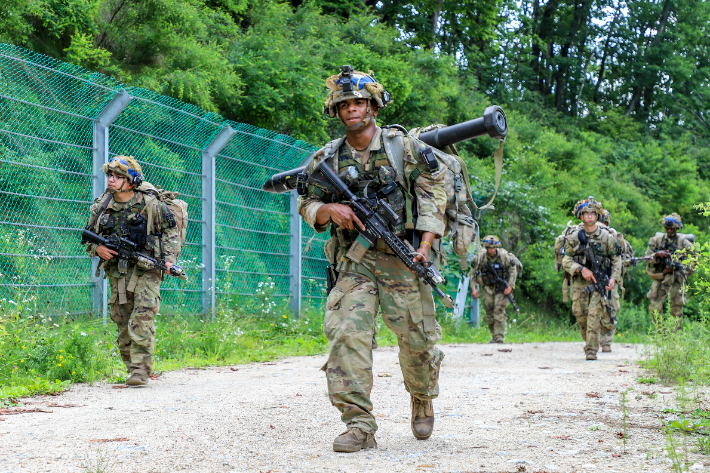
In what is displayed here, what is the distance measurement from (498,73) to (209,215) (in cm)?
2303

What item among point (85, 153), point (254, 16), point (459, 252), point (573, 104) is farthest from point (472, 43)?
point (459, 252)

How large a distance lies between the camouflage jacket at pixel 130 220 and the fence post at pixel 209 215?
121 inches

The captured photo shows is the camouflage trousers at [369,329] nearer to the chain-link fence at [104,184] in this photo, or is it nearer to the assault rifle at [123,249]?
the assault rifle at [123,249]

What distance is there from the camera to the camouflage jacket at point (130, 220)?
6.98m

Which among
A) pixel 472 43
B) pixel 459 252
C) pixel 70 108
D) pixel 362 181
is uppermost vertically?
pixel 472 43

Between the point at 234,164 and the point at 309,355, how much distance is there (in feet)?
9.02

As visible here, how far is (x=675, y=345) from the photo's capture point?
765cm

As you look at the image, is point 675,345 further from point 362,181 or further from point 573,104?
point 573,104

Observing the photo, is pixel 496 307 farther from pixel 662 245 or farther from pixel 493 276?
pixel 662 245

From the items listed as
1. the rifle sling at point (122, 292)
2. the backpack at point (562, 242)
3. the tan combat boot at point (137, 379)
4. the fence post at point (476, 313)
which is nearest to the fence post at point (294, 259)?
the backpack at point (562, 242)

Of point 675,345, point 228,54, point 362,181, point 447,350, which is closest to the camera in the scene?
point 362,181

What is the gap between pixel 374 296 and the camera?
14.3 ft

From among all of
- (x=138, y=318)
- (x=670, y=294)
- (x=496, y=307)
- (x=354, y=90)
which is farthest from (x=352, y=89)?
(x=670, y=294)

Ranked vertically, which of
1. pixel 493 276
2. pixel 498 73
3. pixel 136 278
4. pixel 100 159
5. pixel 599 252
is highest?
pixel 498 73
